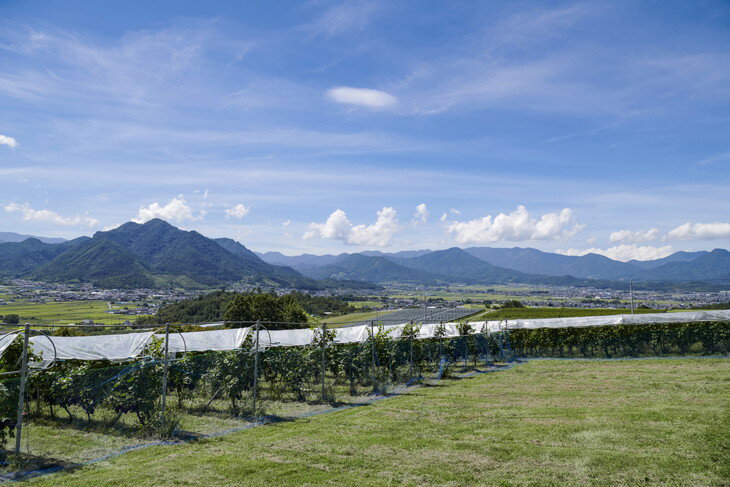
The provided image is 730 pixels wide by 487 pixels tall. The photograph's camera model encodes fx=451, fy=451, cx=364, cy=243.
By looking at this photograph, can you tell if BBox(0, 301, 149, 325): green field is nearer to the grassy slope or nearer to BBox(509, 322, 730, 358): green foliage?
BBox(509, 322, 730, 358): green foliage

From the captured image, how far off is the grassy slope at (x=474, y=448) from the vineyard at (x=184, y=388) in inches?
51.2

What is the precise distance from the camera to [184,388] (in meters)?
14.0

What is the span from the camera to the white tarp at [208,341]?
12.9 meters

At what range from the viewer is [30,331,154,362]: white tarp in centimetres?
1079

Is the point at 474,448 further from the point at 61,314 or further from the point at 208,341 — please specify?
the point at 61,314

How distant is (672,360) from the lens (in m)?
22.6

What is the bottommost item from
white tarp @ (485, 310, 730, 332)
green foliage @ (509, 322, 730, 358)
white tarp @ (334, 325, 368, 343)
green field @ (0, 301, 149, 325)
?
green field @ (0, 301, 149, 325)

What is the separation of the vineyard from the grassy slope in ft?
4.27

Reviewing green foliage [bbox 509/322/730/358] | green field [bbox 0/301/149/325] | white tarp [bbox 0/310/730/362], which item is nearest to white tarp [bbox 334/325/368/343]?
white tarp [bbox 0/310/730/362]

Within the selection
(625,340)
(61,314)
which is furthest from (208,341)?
(61,314)

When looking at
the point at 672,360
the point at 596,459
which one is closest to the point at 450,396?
the point at 596,459

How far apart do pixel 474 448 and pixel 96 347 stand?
9125mm

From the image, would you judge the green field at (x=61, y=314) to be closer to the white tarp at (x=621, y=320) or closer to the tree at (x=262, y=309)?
the tree at (x=262, y=309)

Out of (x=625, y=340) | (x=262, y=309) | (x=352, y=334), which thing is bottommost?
(x=625, y=340)
